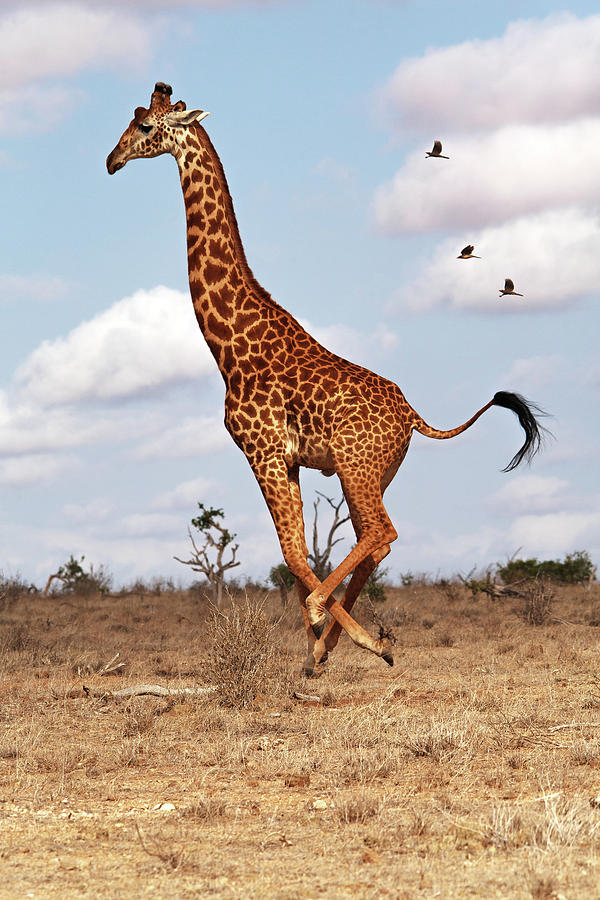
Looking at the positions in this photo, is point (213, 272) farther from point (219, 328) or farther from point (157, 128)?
point (157, 128)

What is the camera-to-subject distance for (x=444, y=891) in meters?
4.65

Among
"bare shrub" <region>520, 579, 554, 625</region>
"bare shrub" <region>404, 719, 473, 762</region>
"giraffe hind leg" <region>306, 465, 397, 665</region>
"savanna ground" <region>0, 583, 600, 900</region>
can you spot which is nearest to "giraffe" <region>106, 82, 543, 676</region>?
"giraffe hind leg" <region>306, 465, 397, 665</region>

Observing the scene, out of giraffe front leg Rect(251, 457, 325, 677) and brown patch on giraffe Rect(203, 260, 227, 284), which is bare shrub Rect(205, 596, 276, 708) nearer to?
giraffe front leg Rect(251, 457, 325, 677)

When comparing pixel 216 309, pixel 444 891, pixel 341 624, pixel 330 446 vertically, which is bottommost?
pixel 444 891

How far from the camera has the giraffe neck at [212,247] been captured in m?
10.9

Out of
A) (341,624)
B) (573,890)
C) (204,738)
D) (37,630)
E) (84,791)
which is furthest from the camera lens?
(37,630)

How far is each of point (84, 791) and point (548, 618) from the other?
43.5 feet

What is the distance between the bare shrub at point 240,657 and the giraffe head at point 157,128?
4873mm

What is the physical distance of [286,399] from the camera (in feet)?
34.1

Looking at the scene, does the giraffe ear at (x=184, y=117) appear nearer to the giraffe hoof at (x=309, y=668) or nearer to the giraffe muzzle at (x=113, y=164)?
the giraffe muzzle at (x=113, y=164)

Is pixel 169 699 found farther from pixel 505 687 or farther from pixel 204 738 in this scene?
pixel 505 687

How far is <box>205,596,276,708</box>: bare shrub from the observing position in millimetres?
10172

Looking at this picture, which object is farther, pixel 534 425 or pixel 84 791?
pixel 534 425

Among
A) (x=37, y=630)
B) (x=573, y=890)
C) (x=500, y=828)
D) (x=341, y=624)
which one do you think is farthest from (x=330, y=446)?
(x=37, y=630)
